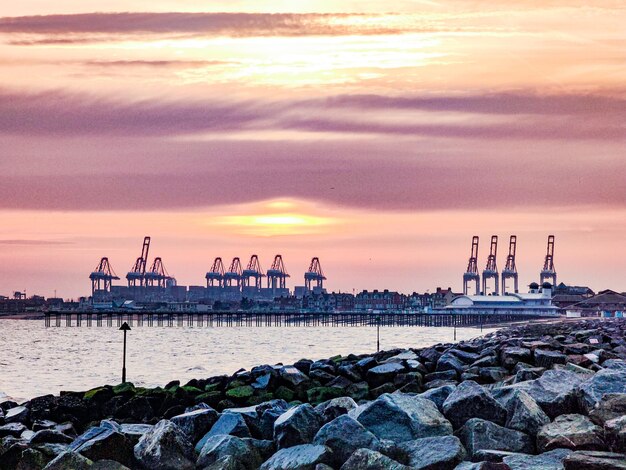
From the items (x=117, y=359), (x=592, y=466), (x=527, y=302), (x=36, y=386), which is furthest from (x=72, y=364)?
(x=527, y=302)

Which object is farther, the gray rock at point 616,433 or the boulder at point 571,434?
the boulder at point 571,434

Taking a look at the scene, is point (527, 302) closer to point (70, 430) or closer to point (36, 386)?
point (36, 386)

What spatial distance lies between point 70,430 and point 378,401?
260 inches

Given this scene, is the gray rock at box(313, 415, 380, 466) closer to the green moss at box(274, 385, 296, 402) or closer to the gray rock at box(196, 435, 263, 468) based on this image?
the gray rock at box(196, 435, 263, 468)

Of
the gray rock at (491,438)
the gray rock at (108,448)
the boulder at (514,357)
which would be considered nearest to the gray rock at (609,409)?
the gray rock at (491,438)

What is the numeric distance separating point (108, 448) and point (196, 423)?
147 cm

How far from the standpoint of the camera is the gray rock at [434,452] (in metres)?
10.2

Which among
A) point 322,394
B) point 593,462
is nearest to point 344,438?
point 593,462

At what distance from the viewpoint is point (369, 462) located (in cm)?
1020

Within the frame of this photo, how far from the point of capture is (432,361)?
19.7m

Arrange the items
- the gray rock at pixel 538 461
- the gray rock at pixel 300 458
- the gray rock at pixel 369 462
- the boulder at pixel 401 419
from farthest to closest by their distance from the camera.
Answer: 1. the boulder at pixel 401 419
2. the gray rock at pixel 300 458
3. the gray rock at pixel 369 462
4. the gray rock at pixel 538 461

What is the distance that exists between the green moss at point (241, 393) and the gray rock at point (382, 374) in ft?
7.13

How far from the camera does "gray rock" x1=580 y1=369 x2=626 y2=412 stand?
11.5m

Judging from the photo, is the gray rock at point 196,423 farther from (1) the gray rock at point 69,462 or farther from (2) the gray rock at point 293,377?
(2) the gray rock at point 293,377
